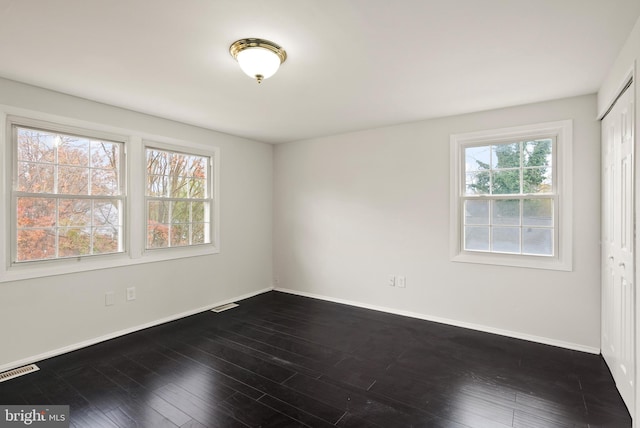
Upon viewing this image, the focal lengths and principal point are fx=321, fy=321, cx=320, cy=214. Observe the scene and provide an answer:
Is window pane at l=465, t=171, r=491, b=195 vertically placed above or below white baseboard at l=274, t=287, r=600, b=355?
above

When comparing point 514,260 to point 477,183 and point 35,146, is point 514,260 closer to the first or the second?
point 477,183

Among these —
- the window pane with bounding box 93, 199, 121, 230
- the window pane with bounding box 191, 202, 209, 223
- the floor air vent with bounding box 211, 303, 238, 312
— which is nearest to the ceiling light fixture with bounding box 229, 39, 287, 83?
the window pane with bounding box 93, 199, 121, 230

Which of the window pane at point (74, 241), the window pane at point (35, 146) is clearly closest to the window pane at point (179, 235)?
the window pane at point (74, 241)

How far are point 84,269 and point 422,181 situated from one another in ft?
12.5

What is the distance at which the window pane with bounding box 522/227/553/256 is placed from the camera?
3326 mm

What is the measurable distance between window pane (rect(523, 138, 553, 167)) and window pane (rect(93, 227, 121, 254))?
449cm

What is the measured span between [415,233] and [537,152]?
1553mm

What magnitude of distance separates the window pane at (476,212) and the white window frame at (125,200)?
3.23m

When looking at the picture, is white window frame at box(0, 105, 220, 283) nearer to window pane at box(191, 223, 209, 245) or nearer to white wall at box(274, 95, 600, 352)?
window pane at box(191, 223, 209, 245)

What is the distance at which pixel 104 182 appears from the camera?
3391 mm

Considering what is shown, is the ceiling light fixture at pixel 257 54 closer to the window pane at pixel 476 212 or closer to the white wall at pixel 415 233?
the white wall at pixel 415 233

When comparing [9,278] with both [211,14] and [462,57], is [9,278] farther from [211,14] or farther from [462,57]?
[462,57]

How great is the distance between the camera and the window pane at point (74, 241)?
3088mm

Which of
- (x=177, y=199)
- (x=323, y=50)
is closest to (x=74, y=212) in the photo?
(x=177, y=199)
